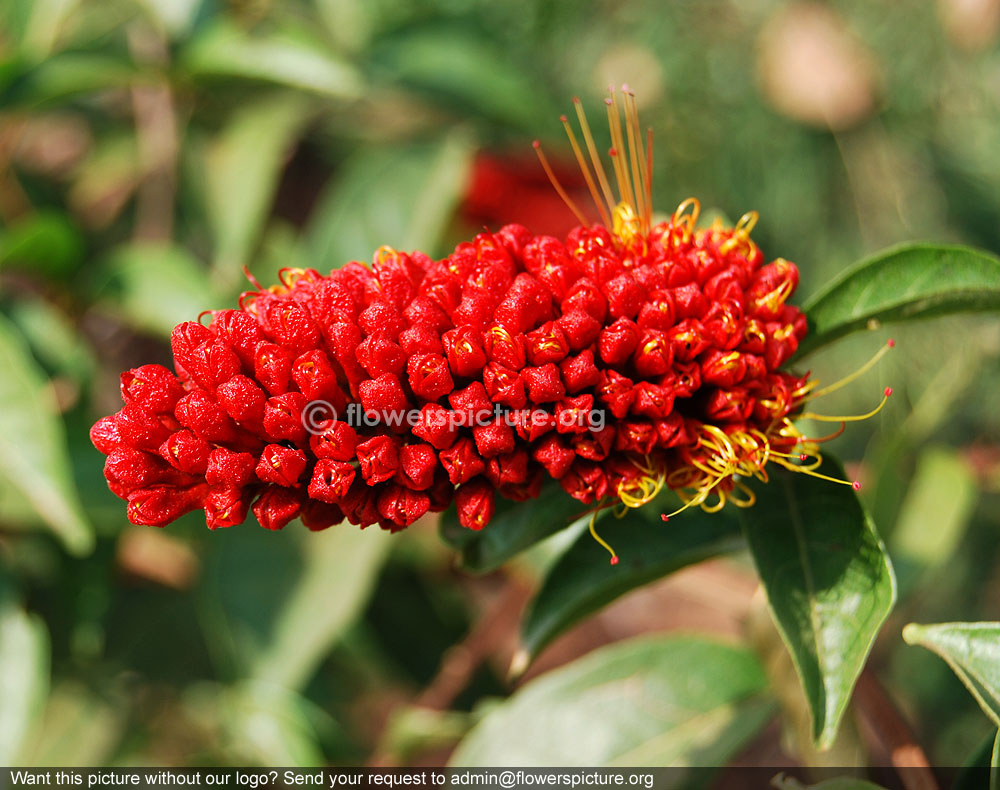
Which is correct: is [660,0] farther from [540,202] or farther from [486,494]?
[486,494]

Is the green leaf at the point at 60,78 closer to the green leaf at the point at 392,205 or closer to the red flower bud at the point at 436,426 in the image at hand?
the green leaf at the point at 392,205

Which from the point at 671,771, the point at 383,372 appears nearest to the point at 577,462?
the point at 383,372

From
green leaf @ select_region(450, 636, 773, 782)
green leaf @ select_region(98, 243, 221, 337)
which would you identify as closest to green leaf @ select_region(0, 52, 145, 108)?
green leaf @ select_region(98, 243, 221, 337)

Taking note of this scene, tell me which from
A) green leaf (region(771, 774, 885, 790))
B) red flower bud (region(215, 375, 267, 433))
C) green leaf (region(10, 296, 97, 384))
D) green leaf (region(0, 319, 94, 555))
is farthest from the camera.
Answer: green leaf (region(10, 296, 97, 384))

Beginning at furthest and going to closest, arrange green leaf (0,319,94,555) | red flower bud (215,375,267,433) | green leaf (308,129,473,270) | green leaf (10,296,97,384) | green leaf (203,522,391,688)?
1. green leaf (308,129,473,270)
2. green leaf (10,296,97,384)
3. green leaf (203,522,391,688)
4. green leaf (0,319,94,555)
5. red flower bud (215,375,267,433)

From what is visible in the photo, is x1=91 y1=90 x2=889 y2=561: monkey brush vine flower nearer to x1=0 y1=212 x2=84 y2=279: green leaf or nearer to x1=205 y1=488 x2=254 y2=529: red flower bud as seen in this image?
x1=205 y1=488 x2=254 y2=529: red flower bud

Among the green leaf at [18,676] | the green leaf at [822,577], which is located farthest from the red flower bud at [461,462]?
the green leaf at [18,676]

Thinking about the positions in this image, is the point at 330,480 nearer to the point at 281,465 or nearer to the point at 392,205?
the point at 281,465

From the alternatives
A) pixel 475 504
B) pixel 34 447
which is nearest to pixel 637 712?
pixel 475 504
